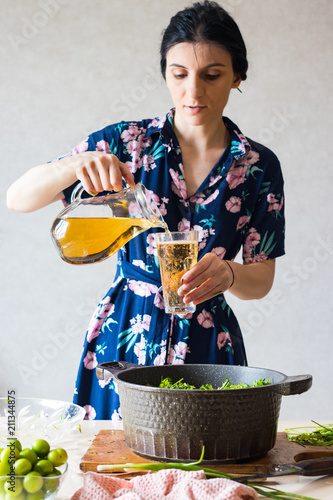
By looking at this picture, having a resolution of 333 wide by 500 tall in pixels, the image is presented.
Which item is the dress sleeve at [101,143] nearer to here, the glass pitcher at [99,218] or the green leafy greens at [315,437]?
the glass pitcher at [99,218]

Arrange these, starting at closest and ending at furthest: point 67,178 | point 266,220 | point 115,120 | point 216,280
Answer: point 216,280 → point 67,178 → point 266,220 → point 115,120

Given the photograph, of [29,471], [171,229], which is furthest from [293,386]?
[171,229]

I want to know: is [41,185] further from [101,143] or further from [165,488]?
[165,488]

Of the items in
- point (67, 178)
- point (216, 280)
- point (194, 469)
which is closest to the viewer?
point (194, 469)

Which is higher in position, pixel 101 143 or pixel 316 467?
pixel 101 143

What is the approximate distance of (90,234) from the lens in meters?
1.35

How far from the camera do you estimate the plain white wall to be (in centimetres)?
363

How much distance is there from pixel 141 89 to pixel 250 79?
65cm

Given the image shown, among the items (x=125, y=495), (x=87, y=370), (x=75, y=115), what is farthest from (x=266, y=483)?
(x=75, y=115)

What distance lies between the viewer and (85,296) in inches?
144

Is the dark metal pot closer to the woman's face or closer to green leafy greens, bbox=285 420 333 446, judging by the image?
green leafy greens, bbox=285 420 333 446

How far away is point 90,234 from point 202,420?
0.51m

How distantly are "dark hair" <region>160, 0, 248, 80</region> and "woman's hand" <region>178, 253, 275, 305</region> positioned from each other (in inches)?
23.6

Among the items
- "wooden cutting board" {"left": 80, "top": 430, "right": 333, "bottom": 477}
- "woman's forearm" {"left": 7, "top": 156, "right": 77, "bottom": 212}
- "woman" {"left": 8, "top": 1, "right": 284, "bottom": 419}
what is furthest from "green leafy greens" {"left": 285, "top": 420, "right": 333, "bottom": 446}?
"woman's forearm" {"left": 7, "top": 156, "right": 77, "bottom": 212}
